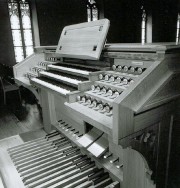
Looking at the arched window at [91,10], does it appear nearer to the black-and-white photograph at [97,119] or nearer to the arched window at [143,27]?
the arched window at [143,27]

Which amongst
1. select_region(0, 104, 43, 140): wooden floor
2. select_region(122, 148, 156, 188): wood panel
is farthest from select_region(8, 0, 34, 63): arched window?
select_region(122, 148, 156, 188): wood panel

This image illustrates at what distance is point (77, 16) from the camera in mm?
8938

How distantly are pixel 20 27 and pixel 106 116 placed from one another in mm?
7267

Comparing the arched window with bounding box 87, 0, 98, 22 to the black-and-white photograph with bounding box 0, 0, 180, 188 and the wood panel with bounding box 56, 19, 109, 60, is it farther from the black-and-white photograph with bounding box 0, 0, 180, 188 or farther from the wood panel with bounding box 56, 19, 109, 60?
the wood panel with bounding box 56, 19, 109, 60

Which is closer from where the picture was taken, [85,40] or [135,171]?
[135,171]

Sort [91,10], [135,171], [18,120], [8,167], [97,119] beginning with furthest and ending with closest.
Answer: [91,10]
[18,120]
[8,167]
[135,171]
[97,119]

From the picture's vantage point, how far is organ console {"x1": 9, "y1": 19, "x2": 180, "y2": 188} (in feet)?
5.34

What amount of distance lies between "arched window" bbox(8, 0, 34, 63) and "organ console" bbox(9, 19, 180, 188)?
196 inches

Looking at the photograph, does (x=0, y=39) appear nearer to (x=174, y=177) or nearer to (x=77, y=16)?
(x=77, y=16)

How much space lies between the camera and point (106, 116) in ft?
6.01

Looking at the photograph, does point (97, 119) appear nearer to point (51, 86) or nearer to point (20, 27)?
point (51, 86)

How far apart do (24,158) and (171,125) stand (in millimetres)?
2101

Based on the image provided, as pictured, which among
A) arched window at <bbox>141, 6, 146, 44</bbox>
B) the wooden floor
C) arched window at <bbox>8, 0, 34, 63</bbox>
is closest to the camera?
the wooden floor

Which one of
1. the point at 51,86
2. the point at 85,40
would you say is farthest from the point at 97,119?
the point at 85,40
